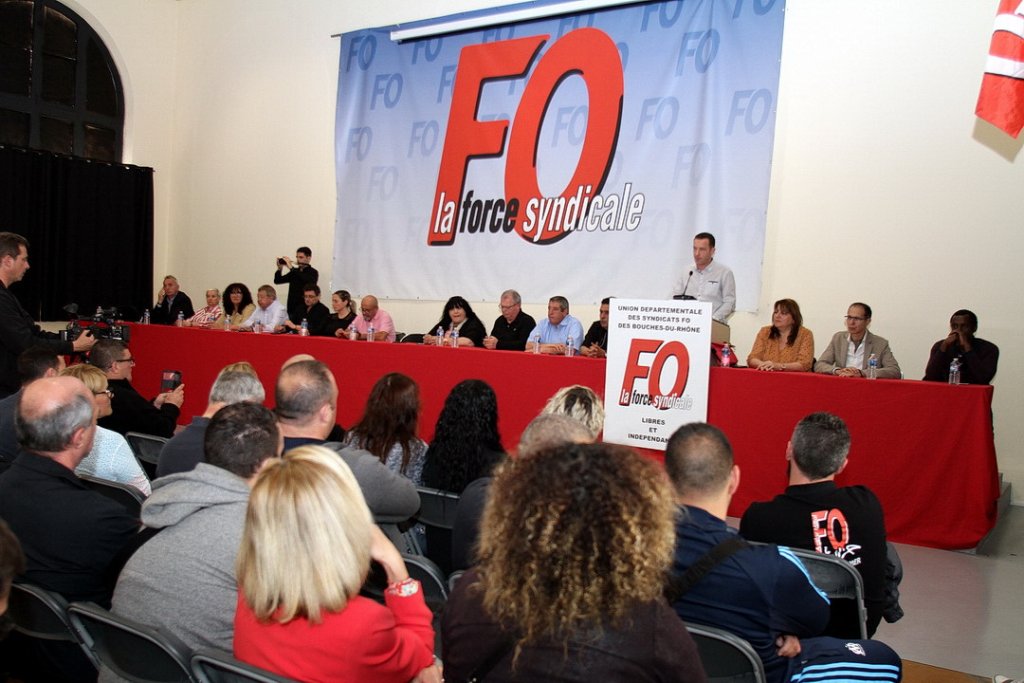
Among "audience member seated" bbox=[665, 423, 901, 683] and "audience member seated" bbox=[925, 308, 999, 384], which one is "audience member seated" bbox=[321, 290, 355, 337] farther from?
"audience member seated" bbox=[665, 423, 901, 683]

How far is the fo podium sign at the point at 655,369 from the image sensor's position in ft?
14.6

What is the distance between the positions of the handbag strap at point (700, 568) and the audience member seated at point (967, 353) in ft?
14.1

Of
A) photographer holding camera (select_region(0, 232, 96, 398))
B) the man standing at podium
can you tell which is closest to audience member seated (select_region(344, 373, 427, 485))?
photographer holding camera (select_region(0, 232, 96, 398))

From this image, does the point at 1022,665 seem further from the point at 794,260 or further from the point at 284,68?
the point at 284,68

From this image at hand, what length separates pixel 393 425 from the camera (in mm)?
2783

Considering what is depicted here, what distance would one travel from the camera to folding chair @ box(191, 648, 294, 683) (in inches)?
50.2

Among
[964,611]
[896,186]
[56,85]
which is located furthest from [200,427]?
[56,85]

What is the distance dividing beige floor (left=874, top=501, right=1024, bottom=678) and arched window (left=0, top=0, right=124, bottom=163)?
9305 mm

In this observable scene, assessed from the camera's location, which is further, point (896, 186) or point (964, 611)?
point (896, 186)

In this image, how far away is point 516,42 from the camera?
7.87 metres

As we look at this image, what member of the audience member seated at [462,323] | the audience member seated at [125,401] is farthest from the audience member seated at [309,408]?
the audience member seated at [462,323]

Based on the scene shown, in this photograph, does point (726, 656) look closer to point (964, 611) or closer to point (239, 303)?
point (964, 611)

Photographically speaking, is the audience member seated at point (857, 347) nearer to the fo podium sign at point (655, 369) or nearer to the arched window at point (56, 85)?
the fo podium sign at point (655, 369)

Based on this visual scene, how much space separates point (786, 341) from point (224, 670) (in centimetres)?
483
